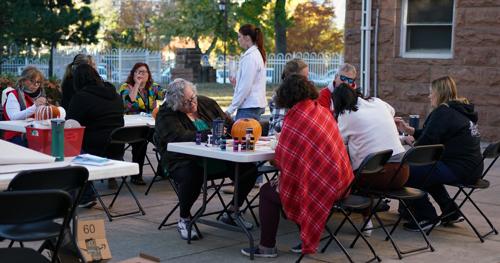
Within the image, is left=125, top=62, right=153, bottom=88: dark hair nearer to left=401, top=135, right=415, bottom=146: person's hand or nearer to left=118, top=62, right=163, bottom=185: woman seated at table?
left=118, top=62, right=163, bottom=185: woman seated at table

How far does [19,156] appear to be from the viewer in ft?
16.2

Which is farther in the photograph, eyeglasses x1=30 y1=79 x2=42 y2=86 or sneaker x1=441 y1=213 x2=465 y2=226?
eyeglasses x1=30 y1=79 x2=42 y2=86

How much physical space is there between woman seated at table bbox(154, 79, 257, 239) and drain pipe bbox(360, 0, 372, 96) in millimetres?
7221

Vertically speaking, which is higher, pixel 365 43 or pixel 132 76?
pixel 365 43

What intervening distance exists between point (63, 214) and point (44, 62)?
1196 inches

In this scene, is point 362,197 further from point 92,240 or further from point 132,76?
point 132,76

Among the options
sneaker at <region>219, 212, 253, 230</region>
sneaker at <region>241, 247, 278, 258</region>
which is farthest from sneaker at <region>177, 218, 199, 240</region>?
sneaker at <region>241, 247, 278, 258</region>

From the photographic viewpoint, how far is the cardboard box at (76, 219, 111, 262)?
18.0 ft

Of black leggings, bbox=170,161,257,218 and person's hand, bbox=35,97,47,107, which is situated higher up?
person's hand, bbox=35,97,47,107

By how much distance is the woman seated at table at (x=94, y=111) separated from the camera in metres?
7.62

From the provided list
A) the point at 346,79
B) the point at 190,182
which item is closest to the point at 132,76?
the point at 346,79

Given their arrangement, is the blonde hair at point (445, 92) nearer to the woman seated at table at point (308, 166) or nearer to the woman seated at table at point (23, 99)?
the woman seated at table at point (308, 166)

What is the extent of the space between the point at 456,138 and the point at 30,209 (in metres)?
3.92

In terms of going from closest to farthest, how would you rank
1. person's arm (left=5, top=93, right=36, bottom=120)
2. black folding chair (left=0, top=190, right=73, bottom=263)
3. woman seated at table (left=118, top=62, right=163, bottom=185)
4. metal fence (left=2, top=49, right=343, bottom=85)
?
black folding chair (left=0, top=190, right=73, bottom=263) < person's arm (left=5, top=93, right=36, bottom=120) < woman seated at table (left=118, top=62, right=163, bottom=185) < metal fence (left=2, top=49, right=343, bottom=85)
